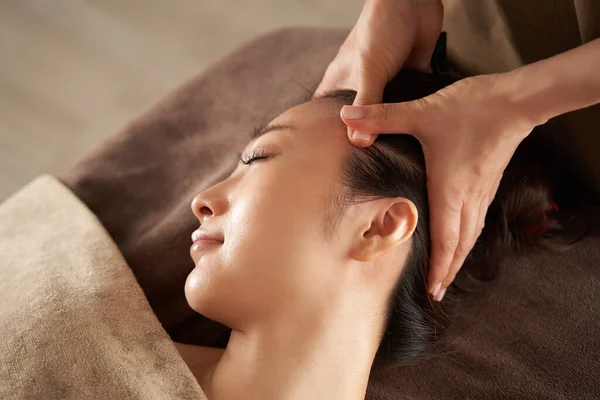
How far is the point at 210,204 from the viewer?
958 millimetres

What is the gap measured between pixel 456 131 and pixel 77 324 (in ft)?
2.15

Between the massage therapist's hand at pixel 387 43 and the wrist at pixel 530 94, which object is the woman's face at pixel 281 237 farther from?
the wrist at pixel 530 94

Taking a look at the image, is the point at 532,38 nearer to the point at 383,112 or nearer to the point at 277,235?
the point at 383,112

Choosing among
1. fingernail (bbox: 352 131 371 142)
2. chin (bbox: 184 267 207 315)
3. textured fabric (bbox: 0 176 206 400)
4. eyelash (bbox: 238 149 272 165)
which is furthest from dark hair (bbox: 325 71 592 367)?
textured fabric (bbox: 0 176 206 400)

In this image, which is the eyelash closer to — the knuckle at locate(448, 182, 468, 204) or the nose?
the nose

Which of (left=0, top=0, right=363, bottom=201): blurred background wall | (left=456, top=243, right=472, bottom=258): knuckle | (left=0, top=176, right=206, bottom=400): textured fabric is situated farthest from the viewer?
(left=0, top=0, right=363, bottom=201): blurred background wall

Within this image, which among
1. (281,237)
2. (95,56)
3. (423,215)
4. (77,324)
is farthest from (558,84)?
(95,56)

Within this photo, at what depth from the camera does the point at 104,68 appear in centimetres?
199

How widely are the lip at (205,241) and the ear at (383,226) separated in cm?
21

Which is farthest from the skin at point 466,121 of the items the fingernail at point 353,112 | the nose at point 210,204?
the nose at point 210,204

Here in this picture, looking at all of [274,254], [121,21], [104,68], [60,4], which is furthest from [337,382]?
[60,4]

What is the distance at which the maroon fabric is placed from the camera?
1097 mm

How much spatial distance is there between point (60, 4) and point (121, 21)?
0.23 m

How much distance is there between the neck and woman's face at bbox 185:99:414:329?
28 millimetres
